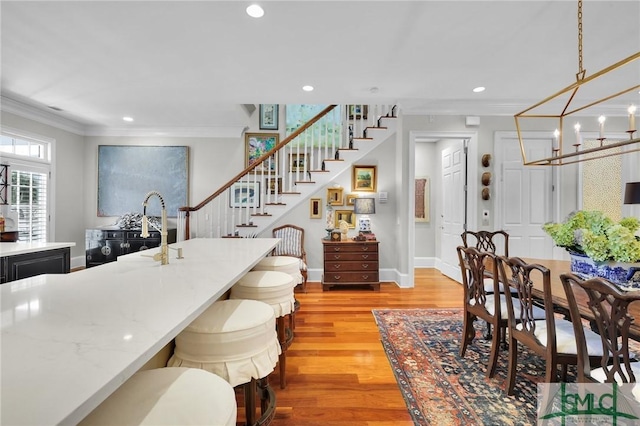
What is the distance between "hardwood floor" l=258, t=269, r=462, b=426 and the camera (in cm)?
175

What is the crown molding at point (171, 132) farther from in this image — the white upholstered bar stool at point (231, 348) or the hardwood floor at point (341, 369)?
the white upholstered bar stool at point (231, 348)

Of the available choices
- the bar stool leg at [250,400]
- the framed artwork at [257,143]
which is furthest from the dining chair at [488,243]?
the framed artwork at [257,143]

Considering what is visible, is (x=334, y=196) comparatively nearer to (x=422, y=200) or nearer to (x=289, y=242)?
(x=289, y=242)

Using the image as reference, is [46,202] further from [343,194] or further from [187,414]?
[187,414]

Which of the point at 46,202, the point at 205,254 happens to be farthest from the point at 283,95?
the point at 46,202

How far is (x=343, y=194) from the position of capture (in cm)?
484

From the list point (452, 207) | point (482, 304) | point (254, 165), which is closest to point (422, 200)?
point (452, 207)

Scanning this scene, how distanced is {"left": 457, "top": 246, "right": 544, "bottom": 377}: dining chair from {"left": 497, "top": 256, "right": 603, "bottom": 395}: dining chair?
89 mm

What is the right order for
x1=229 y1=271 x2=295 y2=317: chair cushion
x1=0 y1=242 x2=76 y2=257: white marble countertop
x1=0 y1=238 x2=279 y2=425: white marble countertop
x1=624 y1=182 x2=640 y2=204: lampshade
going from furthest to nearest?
x1=624 y1=182 x2=640 y2=204: lampshade < x1=0 y1=242 x2=76 y2=257: white marble countertop < x1=229 y1=271 x2=295 y2=317: chair cushion < x1=0 y1=238 x2=279 y2=425: white marble countertop

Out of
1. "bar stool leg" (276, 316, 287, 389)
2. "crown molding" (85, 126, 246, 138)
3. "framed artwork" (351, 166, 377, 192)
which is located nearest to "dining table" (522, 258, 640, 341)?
"bar stool leg" (276, 316, 287, 389)

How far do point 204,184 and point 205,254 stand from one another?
13.3 feet

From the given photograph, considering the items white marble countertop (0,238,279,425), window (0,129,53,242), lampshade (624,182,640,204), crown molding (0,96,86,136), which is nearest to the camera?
white marble countertop (0,238,279,425)

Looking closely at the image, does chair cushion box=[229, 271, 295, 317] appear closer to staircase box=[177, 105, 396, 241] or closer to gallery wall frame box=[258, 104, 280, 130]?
staircase box=[177, 105, 396, 241]

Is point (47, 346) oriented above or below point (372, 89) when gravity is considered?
below
